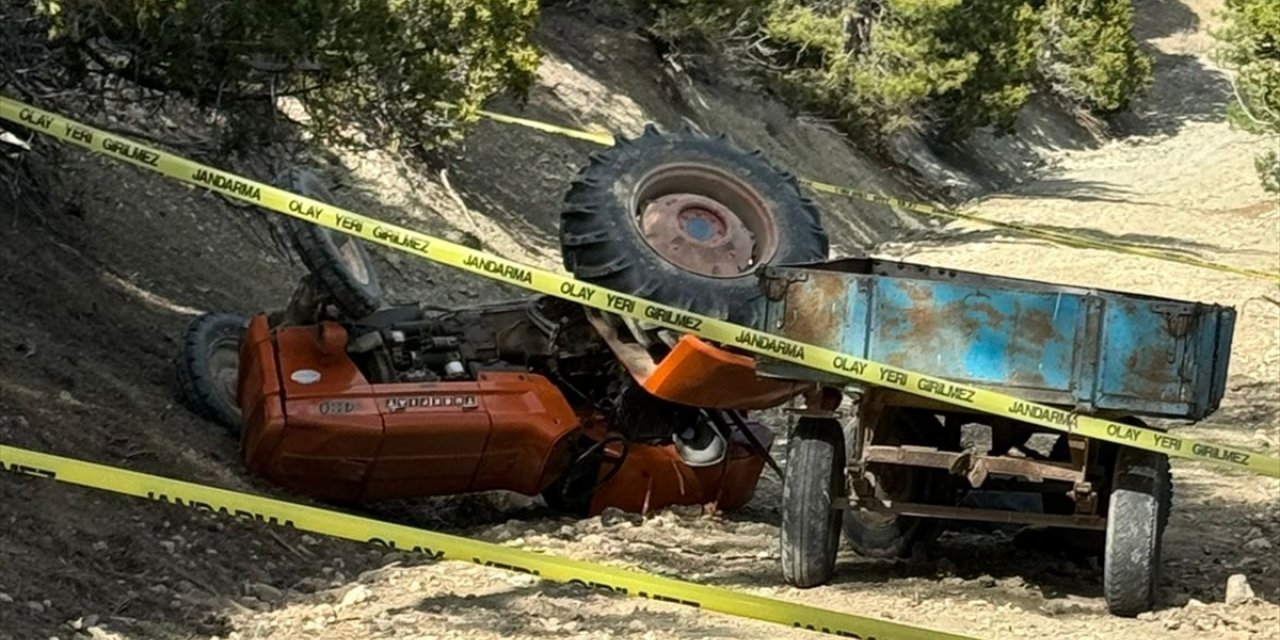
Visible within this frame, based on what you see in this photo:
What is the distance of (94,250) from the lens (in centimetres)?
1091

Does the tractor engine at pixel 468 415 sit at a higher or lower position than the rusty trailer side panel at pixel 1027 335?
lower

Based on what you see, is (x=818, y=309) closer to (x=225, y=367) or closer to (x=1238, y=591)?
(x=1238, y=591)

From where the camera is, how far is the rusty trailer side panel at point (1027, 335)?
275 inches

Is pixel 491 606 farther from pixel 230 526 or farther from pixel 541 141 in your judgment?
pixel 541 141

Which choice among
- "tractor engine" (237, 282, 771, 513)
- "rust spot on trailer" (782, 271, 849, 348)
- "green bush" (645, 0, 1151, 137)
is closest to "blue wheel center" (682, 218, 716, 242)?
"tractor engine" (237, 282, 771, 513)

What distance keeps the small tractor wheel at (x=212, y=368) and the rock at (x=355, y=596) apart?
7.19 feet

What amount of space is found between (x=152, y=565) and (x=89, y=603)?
65 centimetres

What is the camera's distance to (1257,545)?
29.8ft

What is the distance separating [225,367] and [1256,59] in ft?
53.0

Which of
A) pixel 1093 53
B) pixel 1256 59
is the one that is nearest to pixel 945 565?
pixel 1256 59

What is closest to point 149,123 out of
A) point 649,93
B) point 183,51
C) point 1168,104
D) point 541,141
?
point 183,51

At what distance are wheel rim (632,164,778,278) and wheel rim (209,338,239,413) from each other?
7.38ft

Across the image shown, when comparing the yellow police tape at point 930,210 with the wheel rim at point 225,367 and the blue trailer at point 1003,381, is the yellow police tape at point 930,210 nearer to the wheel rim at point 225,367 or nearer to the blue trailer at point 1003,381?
the wheel rim at point 225,367

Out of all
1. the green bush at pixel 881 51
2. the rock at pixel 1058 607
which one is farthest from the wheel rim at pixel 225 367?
the green bush at pixel 881 51
